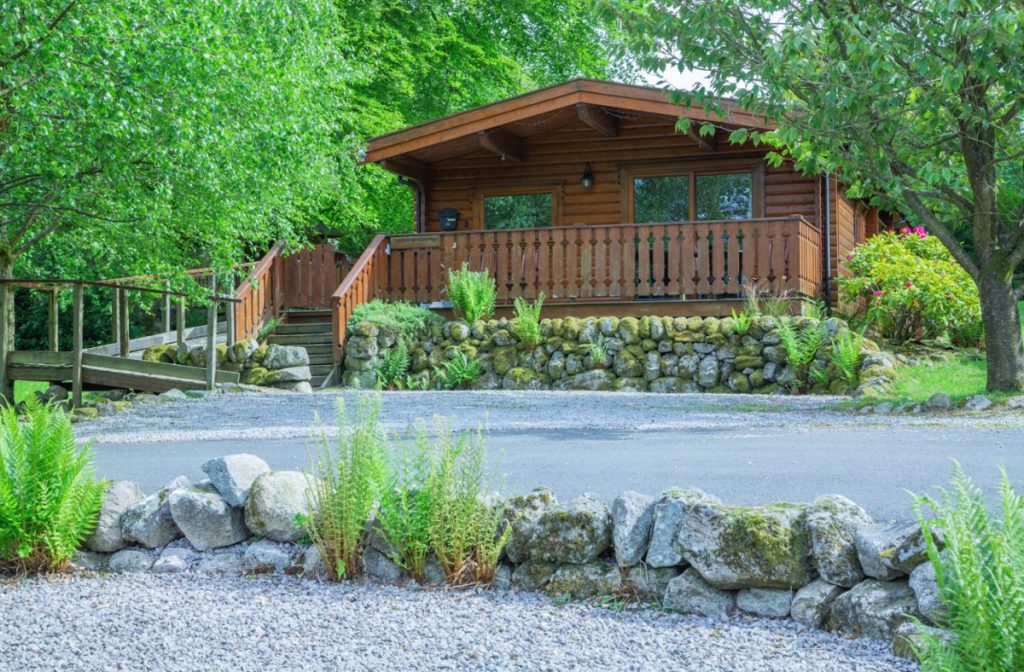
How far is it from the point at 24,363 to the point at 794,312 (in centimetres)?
1079

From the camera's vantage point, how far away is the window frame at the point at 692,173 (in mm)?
17781

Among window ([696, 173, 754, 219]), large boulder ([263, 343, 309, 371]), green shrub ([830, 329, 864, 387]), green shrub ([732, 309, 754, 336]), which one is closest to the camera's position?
green shrub ([830, 329, 864, 387])

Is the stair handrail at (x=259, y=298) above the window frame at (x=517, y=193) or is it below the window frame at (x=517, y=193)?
below

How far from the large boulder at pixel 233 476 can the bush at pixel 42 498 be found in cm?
54

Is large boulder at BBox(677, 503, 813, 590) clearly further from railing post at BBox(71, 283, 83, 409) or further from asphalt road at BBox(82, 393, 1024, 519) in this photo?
railing post at BBox(71, 283, 83, 409)

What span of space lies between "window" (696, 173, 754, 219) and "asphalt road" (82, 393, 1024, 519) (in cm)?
733

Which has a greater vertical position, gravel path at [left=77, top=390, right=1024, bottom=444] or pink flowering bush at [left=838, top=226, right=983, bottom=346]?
pink flowering bush at [left=838, top=226, right=983, bottom=346]

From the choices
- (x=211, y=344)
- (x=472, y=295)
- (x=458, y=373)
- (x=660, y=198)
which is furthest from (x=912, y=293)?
(x=211, y=344)

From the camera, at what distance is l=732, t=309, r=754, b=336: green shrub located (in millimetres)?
14164

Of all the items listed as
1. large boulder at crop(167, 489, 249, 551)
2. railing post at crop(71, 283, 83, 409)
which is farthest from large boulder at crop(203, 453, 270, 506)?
railing post at crop(71, 283, 83, 409)

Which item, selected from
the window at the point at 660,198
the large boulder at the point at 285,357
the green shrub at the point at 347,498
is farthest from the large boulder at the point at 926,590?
the window at the point at 660,198

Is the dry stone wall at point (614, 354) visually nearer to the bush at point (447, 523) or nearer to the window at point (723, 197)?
the window at point (723, 197)

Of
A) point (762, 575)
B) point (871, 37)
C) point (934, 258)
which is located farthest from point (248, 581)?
point (934, 258)

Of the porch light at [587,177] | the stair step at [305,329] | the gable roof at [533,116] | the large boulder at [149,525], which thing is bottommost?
the large boulder at [149,525]
